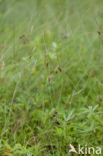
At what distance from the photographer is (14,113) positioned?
1812 mm

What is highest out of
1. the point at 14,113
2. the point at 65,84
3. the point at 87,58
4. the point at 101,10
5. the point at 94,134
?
the point at 101,10

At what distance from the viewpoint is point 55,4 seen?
4.10 m

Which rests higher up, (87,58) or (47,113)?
(87,58)

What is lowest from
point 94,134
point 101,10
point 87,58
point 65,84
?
point 94,134

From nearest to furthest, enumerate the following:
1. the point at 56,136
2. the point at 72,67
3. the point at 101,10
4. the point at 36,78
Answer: the point at 56,136 < the point at 36,78 < the point at 72,67 < the point at 101,10

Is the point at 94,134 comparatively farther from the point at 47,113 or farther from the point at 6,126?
the point at 6,126

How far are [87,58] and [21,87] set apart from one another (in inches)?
36.6

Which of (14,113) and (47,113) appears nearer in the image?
(47,113)

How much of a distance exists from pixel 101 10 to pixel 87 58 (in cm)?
164

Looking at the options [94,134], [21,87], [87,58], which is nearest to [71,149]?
[94,134]

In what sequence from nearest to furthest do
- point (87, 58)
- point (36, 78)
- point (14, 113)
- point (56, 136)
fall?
point (56, 136), point (14, 113), point (36, 78), point (87, 58)

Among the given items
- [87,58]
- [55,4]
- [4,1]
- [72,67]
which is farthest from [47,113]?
[55,4]

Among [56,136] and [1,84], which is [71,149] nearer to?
[56,136]

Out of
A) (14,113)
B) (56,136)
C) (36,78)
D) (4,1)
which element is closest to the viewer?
(56,136)
